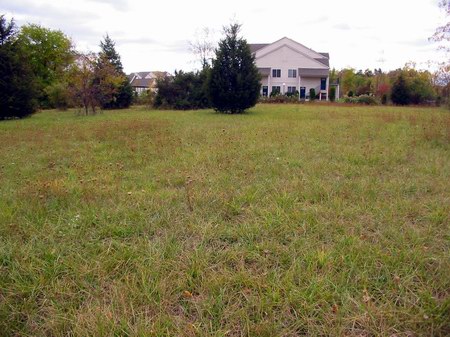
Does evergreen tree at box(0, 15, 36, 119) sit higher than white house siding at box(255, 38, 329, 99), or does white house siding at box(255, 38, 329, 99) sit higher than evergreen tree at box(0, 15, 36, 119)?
white house siding at box(255, 38, 329, 99)

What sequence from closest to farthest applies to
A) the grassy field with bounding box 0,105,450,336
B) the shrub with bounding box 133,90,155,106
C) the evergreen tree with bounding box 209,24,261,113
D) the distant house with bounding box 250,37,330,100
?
1. the grassy field with bounding box 0,105,450,336
2. the evergreen tree with bounding box 209,24,261,113
3. the shrub with bounding box 133,90,155,106
4. the distant house with bounding box 250,37,330,100

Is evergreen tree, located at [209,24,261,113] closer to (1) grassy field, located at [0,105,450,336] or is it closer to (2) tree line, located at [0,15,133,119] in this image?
(2) tree line, located at [0,15,133,119]

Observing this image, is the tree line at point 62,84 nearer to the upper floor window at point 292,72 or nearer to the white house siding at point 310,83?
the upper floor window at point 292,72

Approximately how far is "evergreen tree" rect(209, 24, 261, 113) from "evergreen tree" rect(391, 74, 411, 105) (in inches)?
698

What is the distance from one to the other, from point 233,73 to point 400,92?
63.1ft

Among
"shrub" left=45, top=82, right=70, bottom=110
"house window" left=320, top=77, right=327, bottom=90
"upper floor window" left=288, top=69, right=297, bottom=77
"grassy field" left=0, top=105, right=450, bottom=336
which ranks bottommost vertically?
"grassy field" left=0, top=105, right=450, bottom=336

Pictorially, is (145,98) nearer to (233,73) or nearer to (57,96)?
(57,96)

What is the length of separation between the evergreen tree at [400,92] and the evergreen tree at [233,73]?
17741 millimetres

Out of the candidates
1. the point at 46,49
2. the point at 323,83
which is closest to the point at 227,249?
the point at 46,49

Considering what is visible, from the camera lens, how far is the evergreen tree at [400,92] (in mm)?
28188

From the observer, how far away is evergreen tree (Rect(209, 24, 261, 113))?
17859 millimetres

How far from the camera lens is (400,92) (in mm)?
28422

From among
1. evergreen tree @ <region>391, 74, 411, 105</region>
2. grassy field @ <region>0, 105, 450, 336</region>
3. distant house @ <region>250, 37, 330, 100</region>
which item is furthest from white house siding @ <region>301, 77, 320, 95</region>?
grassy field @ <region>0, 105, 450, 336</region>

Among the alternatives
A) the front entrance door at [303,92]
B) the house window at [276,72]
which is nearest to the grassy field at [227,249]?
the front entrance door at [303,92]
